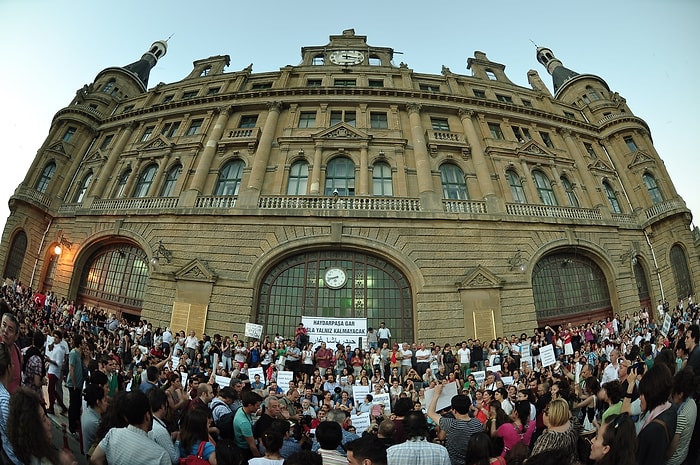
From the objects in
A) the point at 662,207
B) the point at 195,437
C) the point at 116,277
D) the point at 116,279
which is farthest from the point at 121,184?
the point at 662,207

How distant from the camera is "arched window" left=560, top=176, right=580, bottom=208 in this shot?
23.3m

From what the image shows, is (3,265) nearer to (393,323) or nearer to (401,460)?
(393,323)

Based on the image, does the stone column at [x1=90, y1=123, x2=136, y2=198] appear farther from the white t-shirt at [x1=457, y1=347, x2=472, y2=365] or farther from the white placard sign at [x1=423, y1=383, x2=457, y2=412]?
the white placard sign at [x1=423, y1=383, x2=457, y2=412]

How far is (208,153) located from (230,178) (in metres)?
2.13

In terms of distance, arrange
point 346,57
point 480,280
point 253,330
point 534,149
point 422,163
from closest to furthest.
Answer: point 253,330 < point 480,280 < point 422,163 < point 534,149 < point 346,57

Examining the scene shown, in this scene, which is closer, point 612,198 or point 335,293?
point 335,293

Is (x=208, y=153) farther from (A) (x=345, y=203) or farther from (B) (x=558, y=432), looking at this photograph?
(B) (x=558, y=432)

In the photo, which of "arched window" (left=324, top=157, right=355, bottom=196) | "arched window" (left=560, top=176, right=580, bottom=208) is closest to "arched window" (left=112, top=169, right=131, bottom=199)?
"arched window" (left=324, top=157, right=355, bottom=196)

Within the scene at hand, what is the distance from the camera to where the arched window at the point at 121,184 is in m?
23.6

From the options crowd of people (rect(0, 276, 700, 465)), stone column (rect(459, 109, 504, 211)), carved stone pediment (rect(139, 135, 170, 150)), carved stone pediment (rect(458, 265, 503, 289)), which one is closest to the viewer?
crowd of people (rect(0, 276, 700, 465))

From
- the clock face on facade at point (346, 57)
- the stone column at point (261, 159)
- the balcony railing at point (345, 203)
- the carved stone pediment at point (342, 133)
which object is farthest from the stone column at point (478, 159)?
the stone column at point (261, 159)

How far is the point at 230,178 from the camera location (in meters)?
22.5

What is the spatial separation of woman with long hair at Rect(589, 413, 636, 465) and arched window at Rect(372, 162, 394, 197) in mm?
17973

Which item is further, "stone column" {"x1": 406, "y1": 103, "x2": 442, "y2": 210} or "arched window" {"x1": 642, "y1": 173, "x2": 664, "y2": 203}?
"arched window" {"x1": 642, "y1": 173, "x2": 664, "y2": 203}
